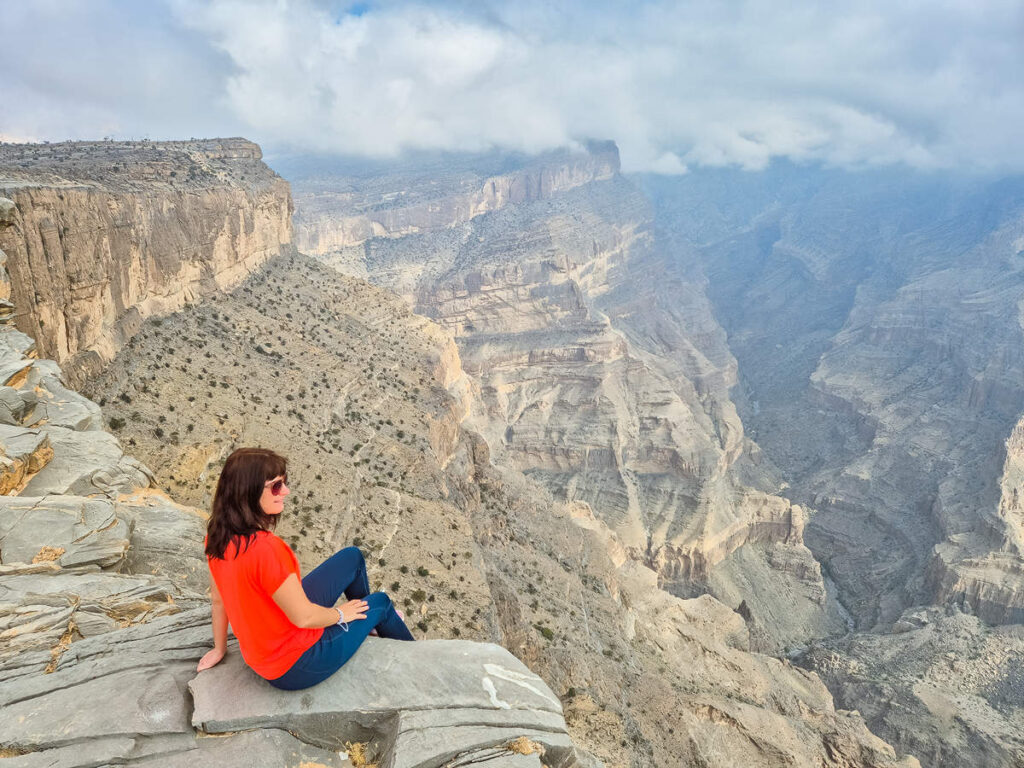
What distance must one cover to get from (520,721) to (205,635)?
13.1ft

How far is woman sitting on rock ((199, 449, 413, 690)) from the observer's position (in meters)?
6.51

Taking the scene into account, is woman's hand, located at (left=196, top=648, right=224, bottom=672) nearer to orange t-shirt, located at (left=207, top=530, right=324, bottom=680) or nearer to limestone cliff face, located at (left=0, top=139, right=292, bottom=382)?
orange t-shirt, located at (left=207, top=530, right=324, bottom=680)

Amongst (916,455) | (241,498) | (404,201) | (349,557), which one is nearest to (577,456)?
(916,455)

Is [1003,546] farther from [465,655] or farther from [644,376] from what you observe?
[465,655]

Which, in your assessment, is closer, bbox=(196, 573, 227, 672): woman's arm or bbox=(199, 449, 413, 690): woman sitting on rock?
bbox=(199, 449, 413, 690): woman sitting on rock

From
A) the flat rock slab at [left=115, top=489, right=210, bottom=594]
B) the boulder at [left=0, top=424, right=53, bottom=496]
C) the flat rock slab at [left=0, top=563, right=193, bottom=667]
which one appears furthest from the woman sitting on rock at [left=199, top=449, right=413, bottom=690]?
the boulder at [left=0, top=424, right=53, bottom=496]

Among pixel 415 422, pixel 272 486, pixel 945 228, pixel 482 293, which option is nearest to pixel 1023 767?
pixel 415 422

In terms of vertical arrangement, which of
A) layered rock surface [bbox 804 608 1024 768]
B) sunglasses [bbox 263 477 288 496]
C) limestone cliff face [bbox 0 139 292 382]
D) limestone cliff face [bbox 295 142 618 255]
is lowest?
layered rock surface [bbox 804 608 1024 768]

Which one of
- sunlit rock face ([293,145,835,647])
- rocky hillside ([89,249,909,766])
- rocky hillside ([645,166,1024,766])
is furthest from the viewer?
sunlit rock face ([293,145,835,647])

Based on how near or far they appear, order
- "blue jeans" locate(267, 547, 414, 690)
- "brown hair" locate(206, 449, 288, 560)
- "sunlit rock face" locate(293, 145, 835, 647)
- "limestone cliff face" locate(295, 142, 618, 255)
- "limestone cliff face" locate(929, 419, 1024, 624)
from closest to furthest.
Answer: "brown hair" locate(206, 449, 288, 560)
"blue jeans" locate(267, 547, 414, 690)
"limestone cliff face" locate(929, 419, 1024, 624)
"sunlit rock face" locate(293, 145, 835, 647)
"limestone cliff face" locate(295, 142, 618, 255)

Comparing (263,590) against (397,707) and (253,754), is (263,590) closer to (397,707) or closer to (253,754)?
(253,754)

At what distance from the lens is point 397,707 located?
23.2ft

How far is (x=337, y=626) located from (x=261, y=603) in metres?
1.01

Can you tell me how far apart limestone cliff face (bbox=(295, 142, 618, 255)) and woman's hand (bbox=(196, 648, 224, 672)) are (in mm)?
126955
